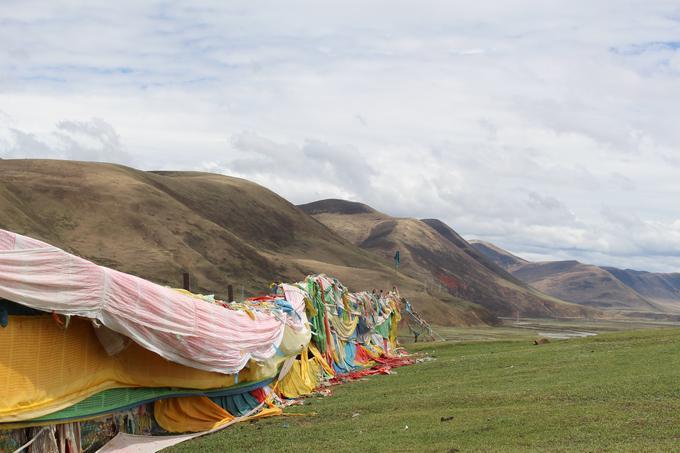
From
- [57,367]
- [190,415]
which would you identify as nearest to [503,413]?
[190,415]

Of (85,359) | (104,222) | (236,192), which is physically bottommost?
(85,359)

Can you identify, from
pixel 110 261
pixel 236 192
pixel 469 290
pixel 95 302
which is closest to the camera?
pixel 95 302

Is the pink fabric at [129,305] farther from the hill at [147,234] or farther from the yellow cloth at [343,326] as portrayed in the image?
the hill at [147,234]

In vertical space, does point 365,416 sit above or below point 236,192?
below

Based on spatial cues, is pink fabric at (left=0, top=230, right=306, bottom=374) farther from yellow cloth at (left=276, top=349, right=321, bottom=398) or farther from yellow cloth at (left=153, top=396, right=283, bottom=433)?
yellow cloth at (left=276, top=349, right=321, bottom=398)

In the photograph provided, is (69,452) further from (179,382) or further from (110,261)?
(110,261)

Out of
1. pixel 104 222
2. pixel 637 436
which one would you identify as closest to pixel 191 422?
pixel 637 436

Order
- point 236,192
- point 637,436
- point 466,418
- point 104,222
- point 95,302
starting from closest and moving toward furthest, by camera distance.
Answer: point 637,436 → point 95,302 → point 466,418 → point 104,222 → point 236,192

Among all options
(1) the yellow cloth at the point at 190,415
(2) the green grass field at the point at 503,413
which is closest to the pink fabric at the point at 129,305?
(1) the yellow cloth at the point at 190,415

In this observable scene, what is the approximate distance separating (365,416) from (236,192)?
132 metres

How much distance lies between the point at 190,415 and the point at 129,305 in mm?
3413

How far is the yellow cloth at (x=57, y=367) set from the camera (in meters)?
11.4

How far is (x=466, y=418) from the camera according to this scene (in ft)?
46.6

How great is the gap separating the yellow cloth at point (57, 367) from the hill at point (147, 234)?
64.7 meters
